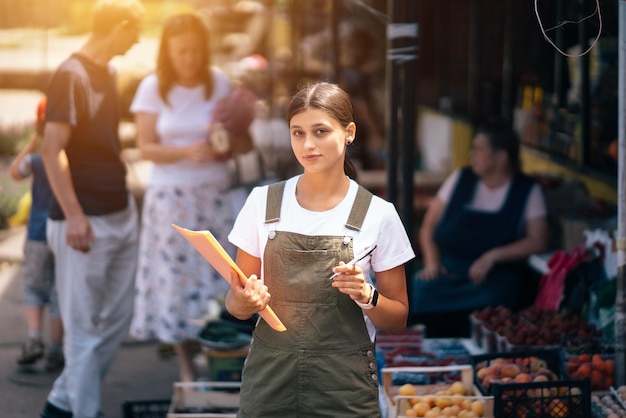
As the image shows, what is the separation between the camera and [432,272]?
6180 mm

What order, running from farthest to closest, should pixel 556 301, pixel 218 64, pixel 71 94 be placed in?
pixel 218 64 < pixel 556 301 < pixel 71 94

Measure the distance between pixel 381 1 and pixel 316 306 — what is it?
3051 millimetres

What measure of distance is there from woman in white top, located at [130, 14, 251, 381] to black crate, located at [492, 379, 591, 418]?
2166 mm

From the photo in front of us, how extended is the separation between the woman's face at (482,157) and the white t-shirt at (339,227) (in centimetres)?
304

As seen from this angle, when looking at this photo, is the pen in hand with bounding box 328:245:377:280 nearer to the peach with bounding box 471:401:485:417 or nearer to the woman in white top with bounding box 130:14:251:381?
the peach with bounding box 471:401:485:417

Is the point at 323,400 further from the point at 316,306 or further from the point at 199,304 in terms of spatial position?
the point at 199,304

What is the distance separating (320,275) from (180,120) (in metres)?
2.90

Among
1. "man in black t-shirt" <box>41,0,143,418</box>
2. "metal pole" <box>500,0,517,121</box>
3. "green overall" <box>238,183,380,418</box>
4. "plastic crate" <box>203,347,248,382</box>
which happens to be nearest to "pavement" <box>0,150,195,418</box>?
"plastic crate" <box>203,347,248,382</box>

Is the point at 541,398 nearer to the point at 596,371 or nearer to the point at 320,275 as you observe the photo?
the point at 596,371

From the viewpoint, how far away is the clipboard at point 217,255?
2.87 m

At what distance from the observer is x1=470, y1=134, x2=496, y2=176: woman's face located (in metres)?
6.13

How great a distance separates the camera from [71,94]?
470cm

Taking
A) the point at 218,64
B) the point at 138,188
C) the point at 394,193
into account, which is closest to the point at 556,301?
the point at 394,193

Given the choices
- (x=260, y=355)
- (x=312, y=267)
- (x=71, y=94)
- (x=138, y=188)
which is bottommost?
(x=138, y=188)
